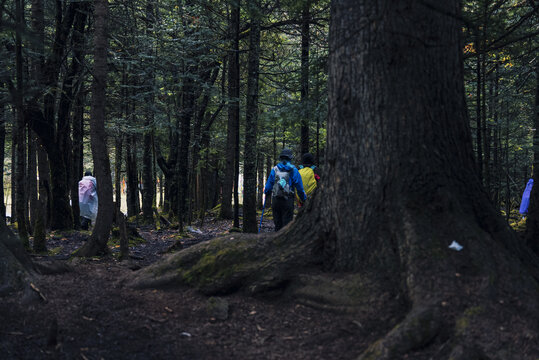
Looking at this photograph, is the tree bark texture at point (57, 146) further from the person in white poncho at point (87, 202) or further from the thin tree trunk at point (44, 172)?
the person in white poncho at point (87, 202)

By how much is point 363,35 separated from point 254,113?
25.5ft

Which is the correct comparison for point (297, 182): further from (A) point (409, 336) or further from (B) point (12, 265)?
(A) point (409, 336)

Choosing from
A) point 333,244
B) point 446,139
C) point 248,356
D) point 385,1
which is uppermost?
point 385,1

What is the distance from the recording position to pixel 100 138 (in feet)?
25.1

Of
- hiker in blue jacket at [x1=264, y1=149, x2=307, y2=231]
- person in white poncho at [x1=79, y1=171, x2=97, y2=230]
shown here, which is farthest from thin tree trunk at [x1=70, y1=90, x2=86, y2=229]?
hiker in blue jacket at [x1=264, y1=149, x2=307, y2=231]

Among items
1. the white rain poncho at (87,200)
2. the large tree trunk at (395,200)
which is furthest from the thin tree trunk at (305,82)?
the white rain poncho at (87,200)

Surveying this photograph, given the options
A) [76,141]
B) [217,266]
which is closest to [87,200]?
[76,141]

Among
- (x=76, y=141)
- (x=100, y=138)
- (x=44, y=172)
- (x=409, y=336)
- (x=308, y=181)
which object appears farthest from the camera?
(x=76, y=141)

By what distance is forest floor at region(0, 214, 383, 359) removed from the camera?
372cm

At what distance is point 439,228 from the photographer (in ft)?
13.4

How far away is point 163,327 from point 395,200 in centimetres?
270

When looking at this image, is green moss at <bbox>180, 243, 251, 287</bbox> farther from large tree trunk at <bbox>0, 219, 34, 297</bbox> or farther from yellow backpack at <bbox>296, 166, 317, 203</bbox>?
yellow backpack at <bbox>296, 166, 317, 203</bbox>

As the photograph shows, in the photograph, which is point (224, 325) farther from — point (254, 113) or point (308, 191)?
point (254, 113)

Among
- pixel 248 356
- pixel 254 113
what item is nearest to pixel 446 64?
pixel 248 356
